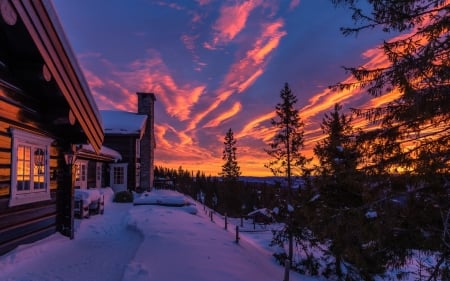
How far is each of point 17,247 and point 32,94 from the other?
3370mm

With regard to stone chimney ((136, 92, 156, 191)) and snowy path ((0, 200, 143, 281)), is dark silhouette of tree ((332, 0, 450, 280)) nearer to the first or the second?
snowy path ((0, 200, 143, 281))

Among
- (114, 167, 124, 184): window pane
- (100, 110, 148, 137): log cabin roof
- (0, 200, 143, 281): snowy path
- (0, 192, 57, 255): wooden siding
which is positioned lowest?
(0, 200, 143, 281): snowy path

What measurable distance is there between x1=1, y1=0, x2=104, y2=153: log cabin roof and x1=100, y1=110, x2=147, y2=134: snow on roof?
2306 cm

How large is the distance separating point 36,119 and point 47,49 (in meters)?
2.52

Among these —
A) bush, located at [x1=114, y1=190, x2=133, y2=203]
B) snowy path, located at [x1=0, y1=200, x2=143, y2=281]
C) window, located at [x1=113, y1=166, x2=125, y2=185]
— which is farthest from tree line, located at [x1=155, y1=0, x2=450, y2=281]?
window, located at [x1=113, y1=166, x2=125, y2=185]

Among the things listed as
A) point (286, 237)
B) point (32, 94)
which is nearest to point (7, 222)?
point (32, 94)

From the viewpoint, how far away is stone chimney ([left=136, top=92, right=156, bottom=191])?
124 feet

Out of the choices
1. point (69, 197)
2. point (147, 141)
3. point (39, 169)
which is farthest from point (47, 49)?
point (147, 141)

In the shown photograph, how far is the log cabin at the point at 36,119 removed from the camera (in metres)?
7.28

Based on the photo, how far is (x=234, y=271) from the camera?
30.2 feet

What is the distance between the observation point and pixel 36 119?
31.3 ft

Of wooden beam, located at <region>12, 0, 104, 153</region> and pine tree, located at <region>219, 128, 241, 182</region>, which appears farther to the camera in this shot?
pine tree, located at <region>219, 128, 241, 182</region>

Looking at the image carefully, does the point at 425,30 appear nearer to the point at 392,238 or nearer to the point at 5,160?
the point at 392,238

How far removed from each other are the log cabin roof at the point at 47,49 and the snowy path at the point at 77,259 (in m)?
3.12
